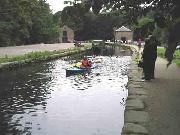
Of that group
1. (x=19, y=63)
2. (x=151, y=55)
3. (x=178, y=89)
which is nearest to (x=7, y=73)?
(x=19, y=63)

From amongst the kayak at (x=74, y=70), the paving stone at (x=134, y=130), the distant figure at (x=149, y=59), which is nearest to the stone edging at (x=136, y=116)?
the paving stone at (x=134, y=130)

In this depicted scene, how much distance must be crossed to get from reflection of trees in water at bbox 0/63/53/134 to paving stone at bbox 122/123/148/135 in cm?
411

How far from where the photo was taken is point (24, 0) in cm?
5006

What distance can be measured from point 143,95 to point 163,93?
1016mm

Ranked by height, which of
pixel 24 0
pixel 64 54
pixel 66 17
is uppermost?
pixel 24 0

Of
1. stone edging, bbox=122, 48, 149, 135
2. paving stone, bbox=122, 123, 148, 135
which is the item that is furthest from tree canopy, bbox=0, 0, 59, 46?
paving stone, bbox=122, 123, 148, 135

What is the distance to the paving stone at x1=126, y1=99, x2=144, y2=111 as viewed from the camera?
37.3 ft

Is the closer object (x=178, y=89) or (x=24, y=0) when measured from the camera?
(x=178, y=89)

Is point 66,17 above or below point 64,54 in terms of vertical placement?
above

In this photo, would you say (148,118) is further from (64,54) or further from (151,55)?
(64,54)

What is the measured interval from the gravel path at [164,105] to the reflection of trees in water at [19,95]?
4.18 metres

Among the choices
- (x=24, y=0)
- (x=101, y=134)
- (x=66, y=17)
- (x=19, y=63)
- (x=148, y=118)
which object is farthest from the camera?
(x=24, y=0)

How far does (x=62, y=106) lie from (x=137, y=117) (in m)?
6.72

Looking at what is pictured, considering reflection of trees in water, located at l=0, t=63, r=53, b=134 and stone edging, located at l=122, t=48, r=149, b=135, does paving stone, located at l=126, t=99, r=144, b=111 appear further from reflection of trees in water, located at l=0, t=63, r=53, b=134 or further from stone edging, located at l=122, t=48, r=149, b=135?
reflection of trees in water, located at l=0, t=63, r=53, b=134
